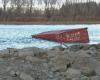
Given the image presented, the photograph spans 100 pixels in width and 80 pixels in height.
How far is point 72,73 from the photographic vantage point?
32.0ft

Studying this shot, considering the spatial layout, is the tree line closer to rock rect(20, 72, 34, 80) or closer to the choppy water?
the choppy water

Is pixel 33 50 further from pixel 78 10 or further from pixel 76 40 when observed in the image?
pixel 78 10

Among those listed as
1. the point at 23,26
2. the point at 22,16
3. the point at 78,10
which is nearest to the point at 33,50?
the point at 23,26

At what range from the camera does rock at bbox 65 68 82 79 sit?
959cm

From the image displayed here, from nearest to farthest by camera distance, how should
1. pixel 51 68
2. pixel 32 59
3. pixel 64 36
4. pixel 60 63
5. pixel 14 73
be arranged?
pixel 14 73 < pixel 51 68 < pixel 60 63 < pixel 32 59 < pixel 64 36

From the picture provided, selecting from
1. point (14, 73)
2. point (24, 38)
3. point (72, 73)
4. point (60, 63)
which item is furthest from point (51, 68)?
point (24, 38)

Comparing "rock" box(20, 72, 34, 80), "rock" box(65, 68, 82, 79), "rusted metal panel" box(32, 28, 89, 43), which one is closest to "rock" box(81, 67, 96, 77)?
"rock" box(65, 68, 82, 79)

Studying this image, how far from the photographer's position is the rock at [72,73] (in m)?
9.59

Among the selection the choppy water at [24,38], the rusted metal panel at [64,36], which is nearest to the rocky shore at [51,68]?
the rusted metal panel at [64,36]

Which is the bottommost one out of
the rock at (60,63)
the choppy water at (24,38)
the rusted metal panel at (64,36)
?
the choppy water at (24,38)

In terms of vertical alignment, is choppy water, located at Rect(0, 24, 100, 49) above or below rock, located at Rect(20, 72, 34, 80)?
below

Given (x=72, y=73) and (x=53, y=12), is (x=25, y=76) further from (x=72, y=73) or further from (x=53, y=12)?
(x=53, y=12)

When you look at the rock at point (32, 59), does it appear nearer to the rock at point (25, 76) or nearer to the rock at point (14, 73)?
the rock at point (14, 73)

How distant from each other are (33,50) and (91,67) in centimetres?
301
